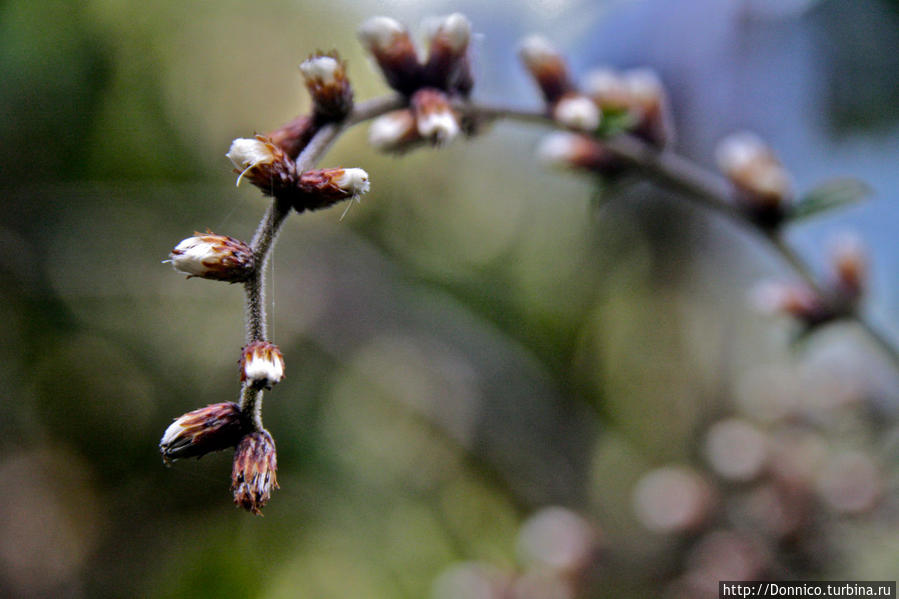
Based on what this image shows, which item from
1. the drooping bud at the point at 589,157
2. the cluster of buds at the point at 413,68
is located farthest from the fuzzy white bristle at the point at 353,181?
the drooping bud at the point at 589,157

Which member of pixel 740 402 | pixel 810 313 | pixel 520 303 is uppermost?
pixel 520 303

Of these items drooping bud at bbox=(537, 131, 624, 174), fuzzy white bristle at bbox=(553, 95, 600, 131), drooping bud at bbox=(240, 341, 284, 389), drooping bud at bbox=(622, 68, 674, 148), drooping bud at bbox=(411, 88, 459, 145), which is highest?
drooping bud at bbox=(622, 68, 674, 148)

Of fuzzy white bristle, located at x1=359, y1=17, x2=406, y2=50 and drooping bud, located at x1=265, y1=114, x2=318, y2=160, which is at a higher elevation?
fuzzy white bristle, located at x1=359, y1=17, x2=406, y2=50

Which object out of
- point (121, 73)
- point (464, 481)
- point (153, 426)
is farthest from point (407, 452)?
point (121, 73)

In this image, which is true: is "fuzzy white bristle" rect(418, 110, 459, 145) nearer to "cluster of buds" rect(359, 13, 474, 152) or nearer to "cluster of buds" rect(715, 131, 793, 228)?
"cluster of buds" rect(359, 13, 474, 152)

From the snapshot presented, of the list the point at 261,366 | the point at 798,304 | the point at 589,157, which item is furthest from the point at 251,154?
the point at 798,304

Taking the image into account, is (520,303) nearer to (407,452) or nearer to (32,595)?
(407,452)

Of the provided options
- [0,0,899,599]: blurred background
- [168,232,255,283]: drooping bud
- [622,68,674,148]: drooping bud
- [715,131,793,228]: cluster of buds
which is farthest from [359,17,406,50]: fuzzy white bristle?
[0,0,899,599]: blurred background
